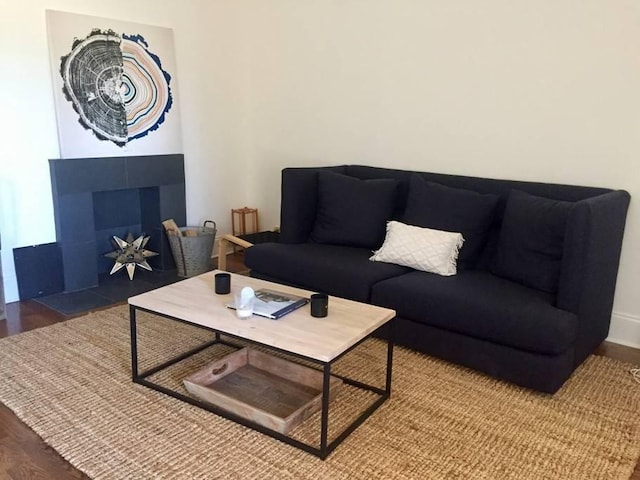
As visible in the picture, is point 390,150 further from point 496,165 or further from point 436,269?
point 436,269

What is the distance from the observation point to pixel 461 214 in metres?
3.05

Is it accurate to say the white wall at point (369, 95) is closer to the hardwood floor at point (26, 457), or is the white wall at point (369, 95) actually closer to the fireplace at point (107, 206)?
the fireplace at point (107, 206)

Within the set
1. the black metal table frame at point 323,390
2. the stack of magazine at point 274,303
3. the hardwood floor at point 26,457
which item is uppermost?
the stack of magazine at point 274,303

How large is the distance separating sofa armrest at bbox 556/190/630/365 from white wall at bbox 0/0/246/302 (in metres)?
3.01

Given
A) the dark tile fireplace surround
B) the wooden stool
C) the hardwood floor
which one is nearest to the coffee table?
the hardwood floor

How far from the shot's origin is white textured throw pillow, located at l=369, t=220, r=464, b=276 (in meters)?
2.93

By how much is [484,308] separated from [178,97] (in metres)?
2.91

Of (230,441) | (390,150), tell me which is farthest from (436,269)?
(230,441)

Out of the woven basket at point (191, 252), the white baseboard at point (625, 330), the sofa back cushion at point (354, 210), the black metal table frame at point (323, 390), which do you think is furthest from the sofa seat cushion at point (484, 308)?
the woven basket at point (191, 252)

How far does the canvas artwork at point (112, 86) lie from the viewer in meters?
3.51

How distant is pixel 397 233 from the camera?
3123mm

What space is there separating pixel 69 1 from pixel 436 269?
9.46 feet

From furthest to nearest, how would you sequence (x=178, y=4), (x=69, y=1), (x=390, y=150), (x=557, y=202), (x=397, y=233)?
(x=178, y=4)
(x=390, y=150)
(x=69, y=1)
(x=397, y=233)
(x=557, y=202)

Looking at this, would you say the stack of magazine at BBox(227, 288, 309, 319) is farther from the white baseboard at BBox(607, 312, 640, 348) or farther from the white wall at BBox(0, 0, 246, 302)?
the white wall at BBox(0, 0, 246, 302)
